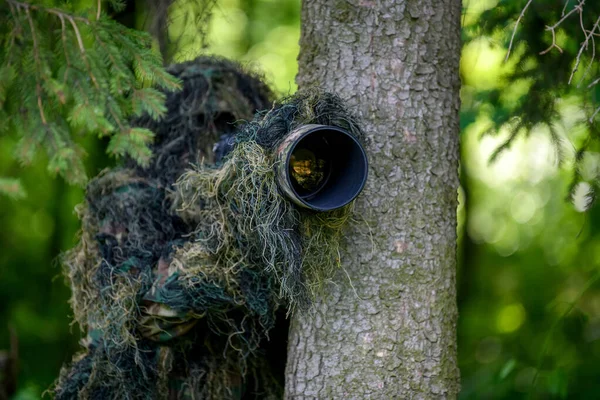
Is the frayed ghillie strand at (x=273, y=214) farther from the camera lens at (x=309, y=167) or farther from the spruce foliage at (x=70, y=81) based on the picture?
the spruce foliage at (x=70, y=81)

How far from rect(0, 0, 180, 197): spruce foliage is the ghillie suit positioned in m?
0.36

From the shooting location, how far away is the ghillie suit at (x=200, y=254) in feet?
7.49

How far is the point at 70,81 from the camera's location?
8.99 feet

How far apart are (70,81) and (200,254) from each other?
3.39 ft

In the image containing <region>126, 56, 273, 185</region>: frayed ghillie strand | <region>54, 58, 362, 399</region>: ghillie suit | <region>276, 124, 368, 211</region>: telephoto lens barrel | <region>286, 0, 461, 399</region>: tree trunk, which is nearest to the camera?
<region>276, 124, 368, 211</region>: telephoto lens barrel

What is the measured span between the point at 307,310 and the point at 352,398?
405 millimetres

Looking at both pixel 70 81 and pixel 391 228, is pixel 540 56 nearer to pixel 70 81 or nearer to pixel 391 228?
pixel 391 228

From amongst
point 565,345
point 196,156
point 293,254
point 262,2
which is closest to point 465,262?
point 565,345

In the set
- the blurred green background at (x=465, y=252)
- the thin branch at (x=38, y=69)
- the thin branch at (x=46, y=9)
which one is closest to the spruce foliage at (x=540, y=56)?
the thin branch at (x=46, y=9)

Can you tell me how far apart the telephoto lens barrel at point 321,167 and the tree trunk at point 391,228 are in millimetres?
195

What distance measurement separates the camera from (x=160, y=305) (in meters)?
2.60

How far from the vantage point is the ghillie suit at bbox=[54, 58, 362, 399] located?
228 cm

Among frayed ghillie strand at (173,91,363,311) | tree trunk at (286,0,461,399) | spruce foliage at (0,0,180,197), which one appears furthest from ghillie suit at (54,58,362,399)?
spruce foliage at (0,0,180,197)

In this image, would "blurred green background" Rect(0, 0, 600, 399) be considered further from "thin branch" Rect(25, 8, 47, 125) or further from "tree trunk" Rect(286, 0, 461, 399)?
"tree trunk" Rect(286, 0, 461, 399)
